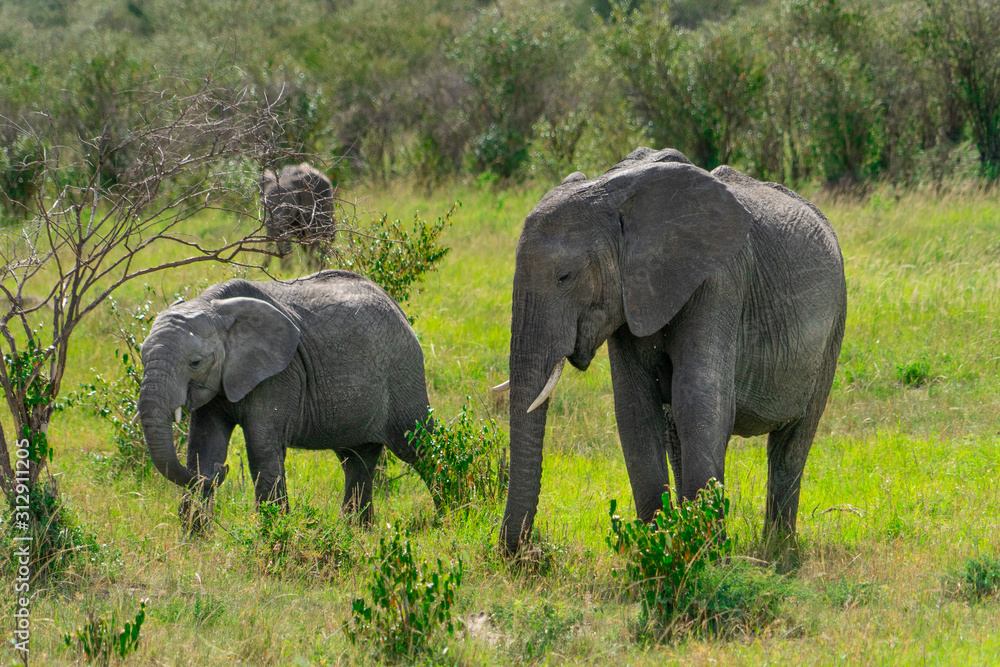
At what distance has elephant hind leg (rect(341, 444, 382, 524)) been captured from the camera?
7.10m

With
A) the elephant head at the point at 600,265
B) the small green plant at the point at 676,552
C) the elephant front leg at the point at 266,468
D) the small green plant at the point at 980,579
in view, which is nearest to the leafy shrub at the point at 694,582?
the small green plant at the point at 676,552

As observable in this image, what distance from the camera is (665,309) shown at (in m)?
4.90

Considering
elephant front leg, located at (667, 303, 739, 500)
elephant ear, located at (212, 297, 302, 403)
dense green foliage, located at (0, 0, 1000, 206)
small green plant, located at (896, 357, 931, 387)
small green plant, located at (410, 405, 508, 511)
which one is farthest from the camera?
dense green foliage, located at (0, 0, 1000, 206)

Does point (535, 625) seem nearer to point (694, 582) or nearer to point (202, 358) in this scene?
point (694, 582)

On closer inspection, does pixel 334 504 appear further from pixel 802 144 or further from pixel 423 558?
pixel 802 144

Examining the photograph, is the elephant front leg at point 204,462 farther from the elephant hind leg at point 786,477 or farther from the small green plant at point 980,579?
the small green plant at point 980,579

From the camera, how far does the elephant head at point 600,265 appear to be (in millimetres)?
4812

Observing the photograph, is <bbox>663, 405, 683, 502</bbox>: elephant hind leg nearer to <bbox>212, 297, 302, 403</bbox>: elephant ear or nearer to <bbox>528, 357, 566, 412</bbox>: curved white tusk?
<bbox>528, 357, 566, 412</bbox>: curved white tusk

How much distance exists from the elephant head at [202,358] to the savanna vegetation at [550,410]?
396mm

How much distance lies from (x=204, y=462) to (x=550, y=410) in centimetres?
348

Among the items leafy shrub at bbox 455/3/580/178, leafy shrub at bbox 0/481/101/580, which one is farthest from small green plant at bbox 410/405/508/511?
leafy shrub at bbox 455/3/580/178

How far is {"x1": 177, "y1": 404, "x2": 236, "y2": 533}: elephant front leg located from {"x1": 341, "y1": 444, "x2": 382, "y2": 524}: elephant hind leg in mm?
941

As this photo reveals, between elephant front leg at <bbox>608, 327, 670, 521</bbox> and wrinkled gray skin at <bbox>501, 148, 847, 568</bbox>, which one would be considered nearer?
wrinkled gray skin at <bbox>501, 148, 847, 568</bbox>

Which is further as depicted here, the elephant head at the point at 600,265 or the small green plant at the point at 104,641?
the elephant head at the point at 600,265
